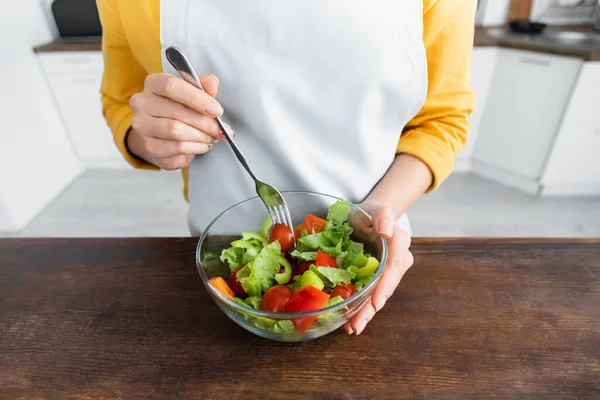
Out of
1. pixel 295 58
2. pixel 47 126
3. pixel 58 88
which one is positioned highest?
A: pixel 295 58

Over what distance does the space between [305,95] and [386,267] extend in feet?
0.95

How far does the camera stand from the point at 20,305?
568mm

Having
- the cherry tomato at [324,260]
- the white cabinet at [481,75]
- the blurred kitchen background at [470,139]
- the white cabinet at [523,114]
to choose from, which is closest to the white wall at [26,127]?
the blurred kitchen background at [470,139]

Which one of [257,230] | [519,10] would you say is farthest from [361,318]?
[519,10]

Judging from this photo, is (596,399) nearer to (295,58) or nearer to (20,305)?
(295,58)

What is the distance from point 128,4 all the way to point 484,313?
67 centimetres

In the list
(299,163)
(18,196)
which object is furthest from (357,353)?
(18,196)

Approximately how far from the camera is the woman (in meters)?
0.54

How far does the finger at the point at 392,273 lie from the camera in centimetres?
47

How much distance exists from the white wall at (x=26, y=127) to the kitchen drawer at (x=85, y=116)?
0.22ft

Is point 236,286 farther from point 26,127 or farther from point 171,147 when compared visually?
point 26,127

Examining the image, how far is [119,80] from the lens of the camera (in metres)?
0.71

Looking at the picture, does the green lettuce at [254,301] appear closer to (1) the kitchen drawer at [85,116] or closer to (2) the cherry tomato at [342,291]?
(2) the cherry tomato at [342,291]

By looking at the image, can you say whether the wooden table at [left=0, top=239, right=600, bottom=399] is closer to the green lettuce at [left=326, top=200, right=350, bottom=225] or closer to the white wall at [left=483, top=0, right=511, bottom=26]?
the green lettuce at [left=326, top=200, right=350, bottom=225]
